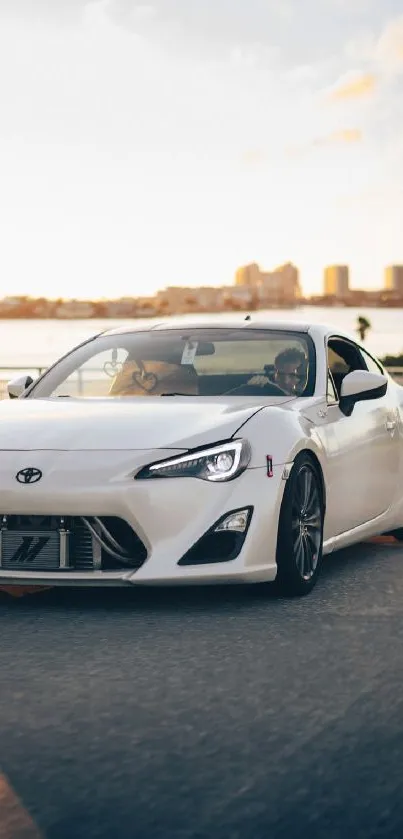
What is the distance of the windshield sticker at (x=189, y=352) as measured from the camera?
28.1ft

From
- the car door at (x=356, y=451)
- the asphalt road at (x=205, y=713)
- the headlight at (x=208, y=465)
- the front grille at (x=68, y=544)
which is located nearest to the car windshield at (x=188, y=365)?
the car door at (x=356, y=451)

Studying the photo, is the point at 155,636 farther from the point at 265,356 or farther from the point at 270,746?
the point at 265,356

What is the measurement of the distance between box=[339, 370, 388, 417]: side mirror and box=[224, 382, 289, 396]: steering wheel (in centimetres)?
34

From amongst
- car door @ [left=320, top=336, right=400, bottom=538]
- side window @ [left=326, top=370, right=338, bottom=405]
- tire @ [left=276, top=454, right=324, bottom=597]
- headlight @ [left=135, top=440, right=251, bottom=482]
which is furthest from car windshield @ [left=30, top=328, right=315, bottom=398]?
headlight @ [left=135, top=440, right=251, bottom=482]

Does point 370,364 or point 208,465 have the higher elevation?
point 370,364

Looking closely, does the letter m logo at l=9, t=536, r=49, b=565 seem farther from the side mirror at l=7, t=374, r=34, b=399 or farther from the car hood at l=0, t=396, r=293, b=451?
the side mirror at l=7, t=374, r=34, b=399

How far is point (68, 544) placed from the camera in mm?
6961

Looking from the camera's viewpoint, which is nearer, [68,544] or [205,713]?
[205,713]

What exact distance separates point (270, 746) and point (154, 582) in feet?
7.47

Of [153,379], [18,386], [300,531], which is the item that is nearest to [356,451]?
[300,531]

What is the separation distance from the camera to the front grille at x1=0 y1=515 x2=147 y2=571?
6949 mm

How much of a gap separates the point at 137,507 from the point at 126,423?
623 millimetres

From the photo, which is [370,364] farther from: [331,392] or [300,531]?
[300,531]

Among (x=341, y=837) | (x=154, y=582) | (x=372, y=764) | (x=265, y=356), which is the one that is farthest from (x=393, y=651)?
(x=265, y=356)
